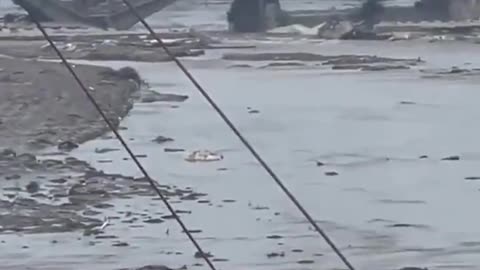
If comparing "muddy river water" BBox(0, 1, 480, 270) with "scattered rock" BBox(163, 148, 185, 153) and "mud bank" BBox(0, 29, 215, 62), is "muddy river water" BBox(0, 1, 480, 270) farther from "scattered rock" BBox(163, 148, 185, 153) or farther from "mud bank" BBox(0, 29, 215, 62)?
"mud bank" BBox(0, 29, 215, 62)

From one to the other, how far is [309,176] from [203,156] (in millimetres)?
1166

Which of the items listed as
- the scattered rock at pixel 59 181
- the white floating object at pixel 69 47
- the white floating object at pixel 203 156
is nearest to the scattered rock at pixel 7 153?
the scattered rock at pixel 59 181

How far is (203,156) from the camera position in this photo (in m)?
12.7

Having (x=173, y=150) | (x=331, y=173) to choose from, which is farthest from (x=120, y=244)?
(x=173, y=150)

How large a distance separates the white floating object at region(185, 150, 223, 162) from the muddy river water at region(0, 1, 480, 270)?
115 millimetres

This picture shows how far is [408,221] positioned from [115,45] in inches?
668

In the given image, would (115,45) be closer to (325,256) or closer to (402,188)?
(402,188)

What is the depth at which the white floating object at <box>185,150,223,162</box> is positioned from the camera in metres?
12.7

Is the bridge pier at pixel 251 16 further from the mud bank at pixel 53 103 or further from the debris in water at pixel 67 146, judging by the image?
the debris in water at pixel 67 146

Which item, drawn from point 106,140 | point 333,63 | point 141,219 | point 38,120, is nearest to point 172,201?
point 141,219

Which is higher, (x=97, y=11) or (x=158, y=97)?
(x=158, y=97)

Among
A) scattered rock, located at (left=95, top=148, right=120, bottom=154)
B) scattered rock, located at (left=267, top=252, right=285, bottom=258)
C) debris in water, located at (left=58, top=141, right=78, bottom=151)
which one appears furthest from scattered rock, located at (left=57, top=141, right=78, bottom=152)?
scattered rock, located at (left=267, top=252, right=285, bottom=258)

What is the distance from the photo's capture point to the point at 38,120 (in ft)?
49.4

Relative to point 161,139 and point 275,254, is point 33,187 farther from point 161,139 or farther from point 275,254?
point 161,139
